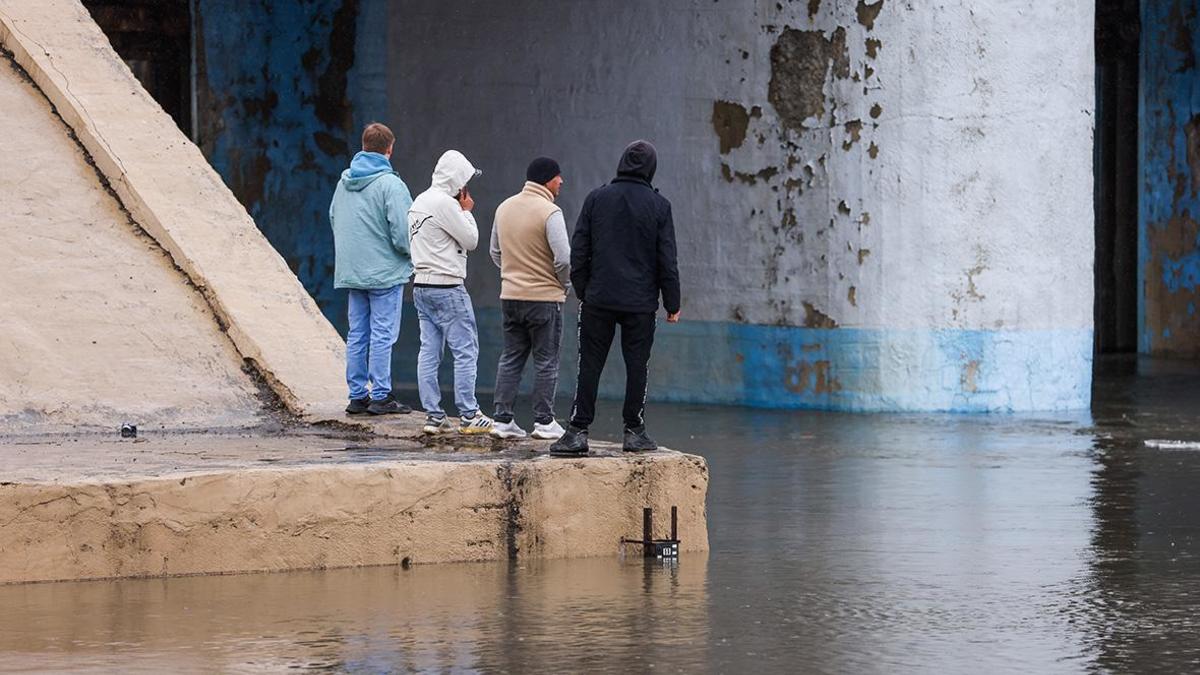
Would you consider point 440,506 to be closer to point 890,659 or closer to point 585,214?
point 585,214

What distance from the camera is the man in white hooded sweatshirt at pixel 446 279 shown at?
10828 mm

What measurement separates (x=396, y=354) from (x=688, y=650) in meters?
15.0

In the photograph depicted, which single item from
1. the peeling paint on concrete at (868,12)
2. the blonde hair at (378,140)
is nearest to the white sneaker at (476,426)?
the blonde hair at (378,140)

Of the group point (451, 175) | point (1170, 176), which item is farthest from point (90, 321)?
point (1170, 176)

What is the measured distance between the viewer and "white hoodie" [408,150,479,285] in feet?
35.5

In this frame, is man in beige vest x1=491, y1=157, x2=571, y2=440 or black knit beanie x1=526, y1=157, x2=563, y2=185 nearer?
man in beige vest x1=491, y1=157, x2=571, y2=440

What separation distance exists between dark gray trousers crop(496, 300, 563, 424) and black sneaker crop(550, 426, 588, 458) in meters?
0.71

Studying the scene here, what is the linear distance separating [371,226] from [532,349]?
141 centimetres

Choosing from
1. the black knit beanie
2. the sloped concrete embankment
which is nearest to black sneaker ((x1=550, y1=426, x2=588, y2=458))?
the sloped concrete embankment

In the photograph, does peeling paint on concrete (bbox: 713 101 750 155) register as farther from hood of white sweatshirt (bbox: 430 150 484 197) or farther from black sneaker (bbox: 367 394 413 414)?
hood of white sweatshirt (bbox: 430 150 484 197)

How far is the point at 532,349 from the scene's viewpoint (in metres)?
10.7

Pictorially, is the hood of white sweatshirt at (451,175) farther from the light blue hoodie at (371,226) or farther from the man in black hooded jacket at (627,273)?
the man in black hooded jacket at (627,273)

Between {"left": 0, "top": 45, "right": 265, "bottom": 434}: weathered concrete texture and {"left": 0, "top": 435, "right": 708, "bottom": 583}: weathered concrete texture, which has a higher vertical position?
{"left": 0, "top": 45, "right": 265, "bottom": 434}: weathered concrete texture

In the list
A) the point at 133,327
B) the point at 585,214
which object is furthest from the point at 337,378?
the point at 585,214
